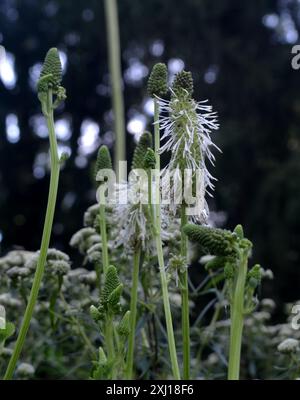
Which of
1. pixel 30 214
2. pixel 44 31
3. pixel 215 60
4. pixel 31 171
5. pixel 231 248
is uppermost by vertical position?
pixel 44 31

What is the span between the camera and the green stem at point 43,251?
2.49 feet

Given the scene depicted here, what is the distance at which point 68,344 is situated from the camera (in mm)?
1571

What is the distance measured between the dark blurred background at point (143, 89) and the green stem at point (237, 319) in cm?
706

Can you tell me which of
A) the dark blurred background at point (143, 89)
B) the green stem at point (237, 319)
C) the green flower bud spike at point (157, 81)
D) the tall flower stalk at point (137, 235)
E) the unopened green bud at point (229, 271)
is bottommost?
the green stem at point (237, 319)

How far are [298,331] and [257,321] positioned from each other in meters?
0.26

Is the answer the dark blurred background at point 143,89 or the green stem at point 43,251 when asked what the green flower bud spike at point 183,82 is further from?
the dark blurred background at point 143,89

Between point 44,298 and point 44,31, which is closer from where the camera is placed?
point 44,298

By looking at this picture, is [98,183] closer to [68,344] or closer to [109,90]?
[68,344]

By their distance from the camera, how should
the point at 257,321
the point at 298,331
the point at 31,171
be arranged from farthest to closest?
the point at 31,171 < the point at 257,321 < the point at 298,331

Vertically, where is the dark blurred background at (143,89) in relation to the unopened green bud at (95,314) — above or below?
above

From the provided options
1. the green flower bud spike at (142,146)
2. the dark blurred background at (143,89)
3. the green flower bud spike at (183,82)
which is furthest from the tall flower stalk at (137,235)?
the dark blurred background at (143,89)

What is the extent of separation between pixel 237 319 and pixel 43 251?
22 cm

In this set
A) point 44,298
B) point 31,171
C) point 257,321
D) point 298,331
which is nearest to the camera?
point 298,331
